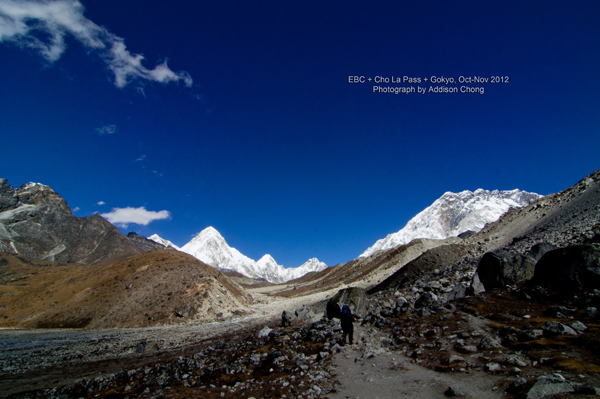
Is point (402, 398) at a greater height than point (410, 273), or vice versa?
point (410, 273)

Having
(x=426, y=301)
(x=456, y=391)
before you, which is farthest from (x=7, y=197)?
(x=456, y=391)

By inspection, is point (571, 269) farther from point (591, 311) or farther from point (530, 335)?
point (530, 335)

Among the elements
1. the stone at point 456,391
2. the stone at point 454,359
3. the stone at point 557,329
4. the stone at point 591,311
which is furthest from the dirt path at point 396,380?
the stone at point 591,311

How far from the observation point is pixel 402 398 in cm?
802

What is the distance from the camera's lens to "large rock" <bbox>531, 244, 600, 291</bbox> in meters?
12.9

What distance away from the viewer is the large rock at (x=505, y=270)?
17.1 meters

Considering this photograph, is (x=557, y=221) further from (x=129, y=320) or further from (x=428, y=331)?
(x=129, y=320)

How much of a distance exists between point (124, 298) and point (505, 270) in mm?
49751

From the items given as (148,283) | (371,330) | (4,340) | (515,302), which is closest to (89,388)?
(371,330)

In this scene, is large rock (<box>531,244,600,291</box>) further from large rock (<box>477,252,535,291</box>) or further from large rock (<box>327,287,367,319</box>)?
large rock (<box>327,287,367,319</box>)

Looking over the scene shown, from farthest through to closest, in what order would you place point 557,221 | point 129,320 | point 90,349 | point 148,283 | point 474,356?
point 148,283
point 129,320
point 557,221
point 90,349
point 474,356

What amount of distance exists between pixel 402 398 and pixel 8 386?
65.0 feet

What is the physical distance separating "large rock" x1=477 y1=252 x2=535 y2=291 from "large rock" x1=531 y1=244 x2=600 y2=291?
242cm

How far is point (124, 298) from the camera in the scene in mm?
45281
